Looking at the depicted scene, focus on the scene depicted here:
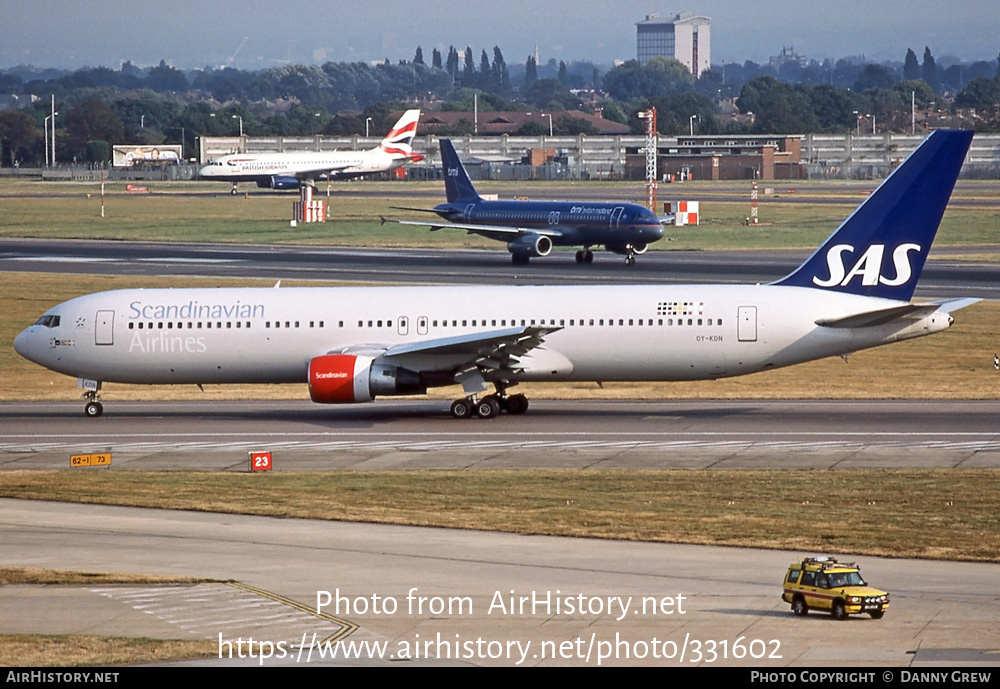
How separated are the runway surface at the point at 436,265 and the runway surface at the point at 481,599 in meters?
45.7

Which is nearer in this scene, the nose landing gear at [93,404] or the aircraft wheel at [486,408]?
the aircraft wheel at [486,408]

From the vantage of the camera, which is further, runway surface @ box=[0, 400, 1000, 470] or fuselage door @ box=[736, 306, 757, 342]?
fuselage door @ box=[736, 306, 757, 342]

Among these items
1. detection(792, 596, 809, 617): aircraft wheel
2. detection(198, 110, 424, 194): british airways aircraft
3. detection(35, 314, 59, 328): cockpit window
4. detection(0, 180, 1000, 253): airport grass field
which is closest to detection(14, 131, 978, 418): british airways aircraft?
detection(35, 314, 59, 328): cockpit window

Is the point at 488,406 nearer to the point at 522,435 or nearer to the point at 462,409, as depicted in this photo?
the point at 462,409

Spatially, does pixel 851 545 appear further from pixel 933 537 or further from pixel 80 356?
pixel 80 356

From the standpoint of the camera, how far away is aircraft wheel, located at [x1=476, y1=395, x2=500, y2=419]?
134ft

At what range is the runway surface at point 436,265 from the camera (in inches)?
2891

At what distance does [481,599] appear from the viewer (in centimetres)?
2036

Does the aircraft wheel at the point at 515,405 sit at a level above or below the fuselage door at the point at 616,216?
below

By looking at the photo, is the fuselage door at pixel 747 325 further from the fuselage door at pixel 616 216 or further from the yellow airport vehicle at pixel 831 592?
the fuselage door at pixel 616 216

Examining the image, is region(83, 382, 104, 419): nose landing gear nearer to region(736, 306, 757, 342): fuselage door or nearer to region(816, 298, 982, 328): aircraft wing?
region(736, 306, 757, 342): fuselage door

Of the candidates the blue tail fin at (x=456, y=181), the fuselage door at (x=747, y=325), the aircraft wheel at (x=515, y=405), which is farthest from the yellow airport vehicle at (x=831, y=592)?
the blue tail fin at (x=456, y=181)

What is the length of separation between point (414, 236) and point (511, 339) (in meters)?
69.8
